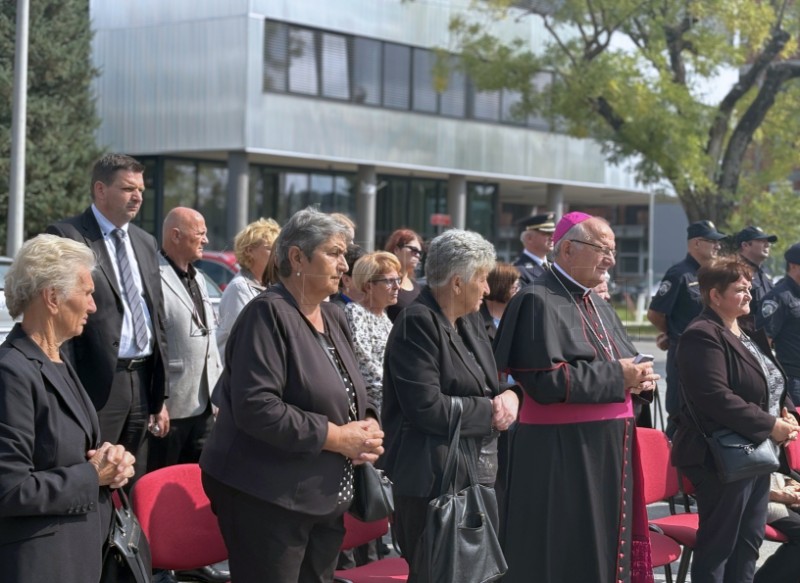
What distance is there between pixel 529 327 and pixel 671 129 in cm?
1919

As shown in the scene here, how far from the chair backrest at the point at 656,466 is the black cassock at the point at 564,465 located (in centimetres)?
85

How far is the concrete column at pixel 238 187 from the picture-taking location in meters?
27.8

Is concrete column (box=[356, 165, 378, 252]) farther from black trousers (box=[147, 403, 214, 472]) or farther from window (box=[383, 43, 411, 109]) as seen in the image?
black trousers (box=[147, 403, 214, 472])

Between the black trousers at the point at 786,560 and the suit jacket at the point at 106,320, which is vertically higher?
the suit jacket at the point at 106,320

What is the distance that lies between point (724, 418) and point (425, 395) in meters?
1.78

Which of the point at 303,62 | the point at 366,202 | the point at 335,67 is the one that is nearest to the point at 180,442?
the point at 303,62

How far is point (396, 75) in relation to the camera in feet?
100

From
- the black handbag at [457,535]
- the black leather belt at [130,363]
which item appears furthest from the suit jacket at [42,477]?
the black leather belt at [130,363]

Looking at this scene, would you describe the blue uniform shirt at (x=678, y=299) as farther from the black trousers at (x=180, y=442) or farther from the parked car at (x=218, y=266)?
the parked car at (x=218, y=266)

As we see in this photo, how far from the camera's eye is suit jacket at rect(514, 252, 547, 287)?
26.2ft

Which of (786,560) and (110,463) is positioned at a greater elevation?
(110,463)

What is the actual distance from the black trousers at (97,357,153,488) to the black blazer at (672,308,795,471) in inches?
102

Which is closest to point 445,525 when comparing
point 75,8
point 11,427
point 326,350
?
point 326,350

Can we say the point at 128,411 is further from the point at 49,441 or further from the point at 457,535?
the point at 49,441
